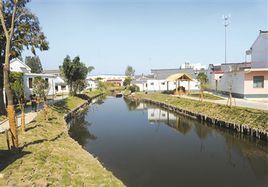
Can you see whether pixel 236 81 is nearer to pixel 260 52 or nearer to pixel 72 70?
pixel 260 52

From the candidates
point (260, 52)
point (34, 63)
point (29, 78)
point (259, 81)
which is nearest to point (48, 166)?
point (29, 78)

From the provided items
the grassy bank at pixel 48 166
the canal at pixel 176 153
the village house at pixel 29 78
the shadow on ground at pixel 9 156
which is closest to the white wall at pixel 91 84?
the village house at pixel 29 78

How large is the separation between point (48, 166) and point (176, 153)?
9401 millimetres

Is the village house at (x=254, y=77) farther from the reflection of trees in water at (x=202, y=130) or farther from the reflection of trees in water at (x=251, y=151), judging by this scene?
the reflection of trees in water at (x=251, y=151)

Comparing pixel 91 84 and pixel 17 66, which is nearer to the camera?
pixel 17 66

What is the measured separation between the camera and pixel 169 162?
15805 mm

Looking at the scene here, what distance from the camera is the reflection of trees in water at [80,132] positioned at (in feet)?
72.4

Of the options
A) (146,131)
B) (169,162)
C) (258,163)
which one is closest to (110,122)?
(146,131)

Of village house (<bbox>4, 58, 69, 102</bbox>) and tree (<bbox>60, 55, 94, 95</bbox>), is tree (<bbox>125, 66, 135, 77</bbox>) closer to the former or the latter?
village house (<bbox>4, 58, 69, 102</bbox>)

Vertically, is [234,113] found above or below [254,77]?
below

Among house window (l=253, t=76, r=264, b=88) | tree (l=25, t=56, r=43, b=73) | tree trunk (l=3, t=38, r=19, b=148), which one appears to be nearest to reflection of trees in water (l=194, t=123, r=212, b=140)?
house window (l=253, t=76, r=264, b=88)

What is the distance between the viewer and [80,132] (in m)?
24.9

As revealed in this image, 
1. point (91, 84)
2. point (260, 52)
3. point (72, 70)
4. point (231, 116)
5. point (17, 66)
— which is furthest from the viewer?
point (91, 84)

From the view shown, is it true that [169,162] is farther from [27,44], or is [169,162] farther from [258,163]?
[27,44]
